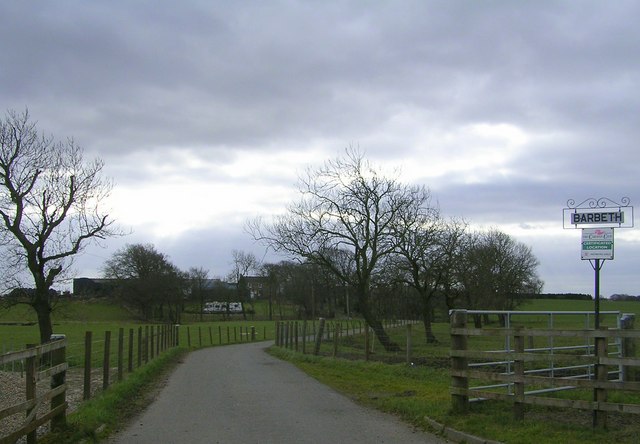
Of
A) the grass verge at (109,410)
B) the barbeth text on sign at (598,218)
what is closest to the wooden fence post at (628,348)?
the barbeth text on sign at (598,218)

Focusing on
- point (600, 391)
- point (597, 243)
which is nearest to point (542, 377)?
point (600, 391)

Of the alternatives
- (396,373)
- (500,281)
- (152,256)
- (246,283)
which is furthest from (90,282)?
(396,373)

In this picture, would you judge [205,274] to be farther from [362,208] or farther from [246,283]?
[362,208]

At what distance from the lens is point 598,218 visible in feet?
35.1

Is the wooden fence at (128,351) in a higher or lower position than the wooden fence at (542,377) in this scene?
lower

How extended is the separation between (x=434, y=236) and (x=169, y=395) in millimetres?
22235

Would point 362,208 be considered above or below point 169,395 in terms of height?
above

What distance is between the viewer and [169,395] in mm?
14125

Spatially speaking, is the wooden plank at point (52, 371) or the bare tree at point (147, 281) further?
the bare tree at point (147, 281)

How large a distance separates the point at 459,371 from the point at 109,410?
5.94 meters

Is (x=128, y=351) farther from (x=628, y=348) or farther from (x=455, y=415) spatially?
(x=628, y=348)

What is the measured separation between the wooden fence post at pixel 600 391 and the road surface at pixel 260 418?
2030 mm

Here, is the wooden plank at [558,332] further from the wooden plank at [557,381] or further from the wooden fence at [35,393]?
the wooden fence at [35,393]

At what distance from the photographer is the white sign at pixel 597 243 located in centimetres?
1041
